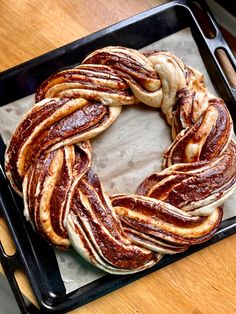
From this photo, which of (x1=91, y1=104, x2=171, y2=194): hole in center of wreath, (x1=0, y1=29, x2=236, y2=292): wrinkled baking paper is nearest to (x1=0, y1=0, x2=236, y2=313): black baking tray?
(x1=0, y1=29, x2=236, y2=292): wrinkled baking paper

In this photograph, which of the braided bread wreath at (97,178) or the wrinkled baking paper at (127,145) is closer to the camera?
the braided bread wreath at (97,178)

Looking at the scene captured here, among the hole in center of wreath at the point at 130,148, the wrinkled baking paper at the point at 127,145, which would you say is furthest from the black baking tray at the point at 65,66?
the hole in center of wreath at the point at 130,148

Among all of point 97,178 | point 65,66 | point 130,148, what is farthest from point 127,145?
point 65,66

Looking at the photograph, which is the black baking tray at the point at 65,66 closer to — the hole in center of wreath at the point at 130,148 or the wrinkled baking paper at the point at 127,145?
the wrinkled baking paper at the point at 127,145

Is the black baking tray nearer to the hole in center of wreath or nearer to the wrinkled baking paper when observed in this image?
the wrinkled baking paper

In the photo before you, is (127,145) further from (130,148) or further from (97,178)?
(97,178)

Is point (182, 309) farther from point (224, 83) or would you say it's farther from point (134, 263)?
point (224, 83)

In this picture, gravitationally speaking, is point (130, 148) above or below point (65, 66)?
below
